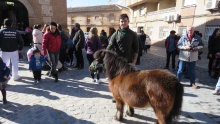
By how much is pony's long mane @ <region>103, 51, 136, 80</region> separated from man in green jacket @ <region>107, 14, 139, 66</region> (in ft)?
1.96

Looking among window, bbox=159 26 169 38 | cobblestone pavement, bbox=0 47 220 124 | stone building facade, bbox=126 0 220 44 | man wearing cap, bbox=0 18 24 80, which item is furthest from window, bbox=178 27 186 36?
man wearing cap, bbox=0 18 24 80

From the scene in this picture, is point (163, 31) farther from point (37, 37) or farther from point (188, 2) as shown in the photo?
point (37, 37)

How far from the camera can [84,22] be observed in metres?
46.1

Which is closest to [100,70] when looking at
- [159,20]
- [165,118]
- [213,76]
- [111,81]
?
[111,81]

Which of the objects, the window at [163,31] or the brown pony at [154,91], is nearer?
the brown pony at [154,91]

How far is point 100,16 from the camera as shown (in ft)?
145

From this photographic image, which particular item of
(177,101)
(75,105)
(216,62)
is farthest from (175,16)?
(177,101)

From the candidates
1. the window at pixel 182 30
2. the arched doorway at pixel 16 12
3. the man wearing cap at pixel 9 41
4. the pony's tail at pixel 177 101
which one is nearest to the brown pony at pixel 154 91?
the pony's tail at pixel 177 101

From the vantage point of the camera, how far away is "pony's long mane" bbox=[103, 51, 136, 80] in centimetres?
348

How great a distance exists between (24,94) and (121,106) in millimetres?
3008

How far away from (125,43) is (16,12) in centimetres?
1543

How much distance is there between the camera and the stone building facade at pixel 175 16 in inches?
541

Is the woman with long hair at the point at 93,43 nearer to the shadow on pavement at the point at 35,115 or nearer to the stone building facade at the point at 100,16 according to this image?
the shadow on pavement at the point at 35,115

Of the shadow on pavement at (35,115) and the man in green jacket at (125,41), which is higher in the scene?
the man in green jacket at (125,41)
